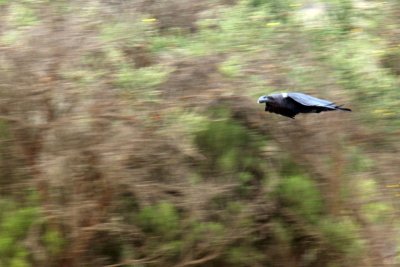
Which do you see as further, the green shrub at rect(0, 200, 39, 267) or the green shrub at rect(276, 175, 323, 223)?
the green shrub at rect(276, 175, 323, 223)

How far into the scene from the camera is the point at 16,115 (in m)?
4.55

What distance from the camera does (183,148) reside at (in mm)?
4684

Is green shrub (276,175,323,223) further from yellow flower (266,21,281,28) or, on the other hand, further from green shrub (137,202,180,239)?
yellow flower (266,21,281,28)

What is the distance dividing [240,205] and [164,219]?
0.58 m

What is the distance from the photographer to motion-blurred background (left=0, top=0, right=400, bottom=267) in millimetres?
4523

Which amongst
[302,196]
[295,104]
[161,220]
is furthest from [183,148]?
[302,196]

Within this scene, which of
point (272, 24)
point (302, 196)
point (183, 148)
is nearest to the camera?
point (183, 148)

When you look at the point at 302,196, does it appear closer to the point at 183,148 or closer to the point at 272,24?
the point at 183,148

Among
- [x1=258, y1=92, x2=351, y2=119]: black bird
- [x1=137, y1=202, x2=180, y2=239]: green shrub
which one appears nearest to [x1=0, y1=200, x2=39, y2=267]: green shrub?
[x1=137, y1=202, x2=180, y2=239]: green shrub

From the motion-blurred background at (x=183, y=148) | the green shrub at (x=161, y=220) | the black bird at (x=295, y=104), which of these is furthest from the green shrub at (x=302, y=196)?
the green shrub at (x=161, y=220)

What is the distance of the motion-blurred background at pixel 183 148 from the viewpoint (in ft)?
14.8

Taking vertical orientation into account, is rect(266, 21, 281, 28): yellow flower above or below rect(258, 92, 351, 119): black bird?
above

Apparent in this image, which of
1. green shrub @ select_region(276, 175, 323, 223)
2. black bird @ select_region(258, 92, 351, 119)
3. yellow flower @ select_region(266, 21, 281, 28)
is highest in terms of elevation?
yellow flower @ select_region(266, 21, 281, 28)

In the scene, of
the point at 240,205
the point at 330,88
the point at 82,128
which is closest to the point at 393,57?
the point at 330,88
